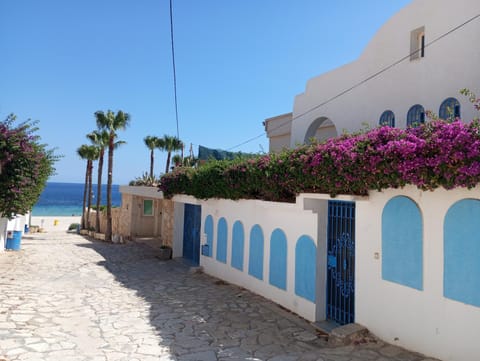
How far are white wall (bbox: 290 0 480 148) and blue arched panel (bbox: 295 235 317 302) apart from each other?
571 centimetres

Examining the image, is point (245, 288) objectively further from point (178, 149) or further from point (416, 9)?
point (178, 149)

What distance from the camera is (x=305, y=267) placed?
26.6ft

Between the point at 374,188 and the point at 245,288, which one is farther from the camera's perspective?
the point at 245,288

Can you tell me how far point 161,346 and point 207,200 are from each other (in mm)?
7012

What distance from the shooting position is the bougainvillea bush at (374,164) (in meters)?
4.83

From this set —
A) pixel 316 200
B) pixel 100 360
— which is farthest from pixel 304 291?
pixel 100 360

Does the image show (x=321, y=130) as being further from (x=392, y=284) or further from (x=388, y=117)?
(x=392, y=284)

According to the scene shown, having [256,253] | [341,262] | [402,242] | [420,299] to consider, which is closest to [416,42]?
[341,262]

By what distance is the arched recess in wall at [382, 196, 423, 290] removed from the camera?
5.79m

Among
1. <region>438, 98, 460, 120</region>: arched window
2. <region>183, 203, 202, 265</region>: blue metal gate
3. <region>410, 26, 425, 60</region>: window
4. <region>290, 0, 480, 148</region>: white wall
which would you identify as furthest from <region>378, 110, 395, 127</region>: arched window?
<region>183, 203, 202, 265</region>: blue metal gate

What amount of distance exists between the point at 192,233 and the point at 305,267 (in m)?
8.23

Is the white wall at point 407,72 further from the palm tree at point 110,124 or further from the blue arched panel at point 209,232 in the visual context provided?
the palm tree at point 110,124

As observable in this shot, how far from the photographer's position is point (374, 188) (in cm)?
634

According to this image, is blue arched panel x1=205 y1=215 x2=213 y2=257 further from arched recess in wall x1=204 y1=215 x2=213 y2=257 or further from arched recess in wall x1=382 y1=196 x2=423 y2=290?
arched recess in wall x1=382 y1=196 x2=423 y2=290
